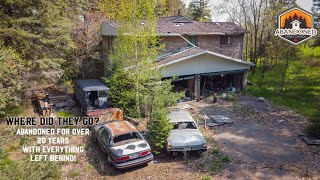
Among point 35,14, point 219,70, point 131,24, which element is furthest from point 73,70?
point 219,70

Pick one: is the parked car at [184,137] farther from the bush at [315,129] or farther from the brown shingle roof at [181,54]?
the brown shingle roof at [181,54]

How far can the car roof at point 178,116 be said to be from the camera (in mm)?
13283

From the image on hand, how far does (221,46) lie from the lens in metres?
25.5

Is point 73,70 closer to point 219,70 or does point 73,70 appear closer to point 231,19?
point 219,70

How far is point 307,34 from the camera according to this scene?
27.2 m

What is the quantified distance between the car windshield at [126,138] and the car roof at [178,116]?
215cm

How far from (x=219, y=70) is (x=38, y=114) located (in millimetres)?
14954

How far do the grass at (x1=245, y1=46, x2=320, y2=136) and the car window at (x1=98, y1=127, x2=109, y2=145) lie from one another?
1122 cm

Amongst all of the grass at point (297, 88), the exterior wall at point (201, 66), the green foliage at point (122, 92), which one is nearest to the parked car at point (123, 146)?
the green foliage at point (122, 92)

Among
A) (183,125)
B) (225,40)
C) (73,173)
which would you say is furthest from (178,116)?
(225,40)

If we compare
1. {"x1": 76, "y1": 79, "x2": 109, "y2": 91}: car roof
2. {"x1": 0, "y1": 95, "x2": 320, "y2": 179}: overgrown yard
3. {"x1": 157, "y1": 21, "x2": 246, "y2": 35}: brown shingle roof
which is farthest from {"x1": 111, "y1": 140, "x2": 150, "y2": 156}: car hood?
{"x1": 157, "y1": 21, "x2": 246, "y2": 35}: brown shingle roof

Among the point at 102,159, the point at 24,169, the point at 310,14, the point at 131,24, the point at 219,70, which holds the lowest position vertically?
the point at 102,159

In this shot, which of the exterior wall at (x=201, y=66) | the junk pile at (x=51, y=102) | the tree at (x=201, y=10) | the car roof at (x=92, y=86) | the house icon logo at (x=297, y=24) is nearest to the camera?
the car roof at (x=92, y=86)

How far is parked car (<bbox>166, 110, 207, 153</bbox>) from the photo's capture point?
467 inches
